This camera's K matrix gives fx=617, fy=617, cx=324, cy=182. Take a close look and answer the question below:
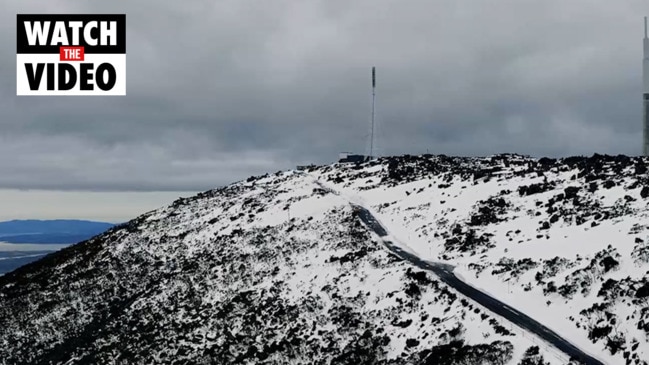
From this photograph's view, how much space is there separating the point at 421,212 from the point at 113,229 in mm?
39852

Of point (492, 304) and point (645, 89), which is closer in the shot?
point (492, 304)

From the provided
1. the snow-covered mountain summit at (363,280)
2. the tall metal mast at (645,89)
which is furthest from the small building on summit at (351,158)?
the tall metal mast at (645,89)

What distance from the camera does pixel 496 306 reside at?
27.0 m

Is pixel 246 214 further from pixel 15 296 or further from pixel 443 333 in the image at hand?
pixel 443 333

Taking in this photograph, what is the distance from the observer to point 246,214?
2520 inches

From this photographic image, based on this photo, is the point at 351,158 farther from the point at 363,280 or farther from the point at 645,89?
the point at 363,280

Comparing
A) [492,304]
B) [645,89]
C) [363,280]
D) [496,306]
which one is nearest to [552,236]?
[492,304]

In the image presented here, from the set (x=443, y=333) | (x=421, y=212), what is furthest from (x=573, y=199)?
(x=443, y=333)

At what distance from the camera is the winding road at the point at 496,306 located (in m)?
21.3

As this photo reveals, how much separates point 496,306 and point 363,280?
402 inches

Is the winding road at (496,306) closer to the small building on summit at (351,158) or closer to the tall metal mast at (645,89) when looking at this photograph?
the tall metal mast at (645,89)

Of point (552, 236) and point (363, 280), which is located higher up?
point (552, 236)

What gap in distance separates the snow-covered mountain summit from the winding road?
20.0 inches

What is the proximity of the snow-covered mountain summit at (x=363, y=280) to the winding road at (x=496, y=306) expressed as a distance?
51 centimetres
